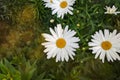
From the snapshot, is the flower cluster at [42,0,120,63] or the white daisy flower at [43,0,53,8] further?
the white daisy flower at [43,0,53,8]

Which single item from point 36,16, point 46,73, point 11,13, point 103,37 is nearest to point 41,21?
point 36,16

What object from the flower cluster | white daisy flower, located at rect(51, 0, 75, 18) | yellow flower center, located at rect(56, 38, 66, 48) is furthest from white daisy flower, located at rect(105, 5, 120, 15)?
yellow flower center, located at rect(56, 38, 66, 48)

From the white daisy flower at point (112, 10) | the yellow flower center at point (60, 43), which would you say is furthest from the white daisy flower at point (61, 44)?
the white daisy flower at point (112, 10)

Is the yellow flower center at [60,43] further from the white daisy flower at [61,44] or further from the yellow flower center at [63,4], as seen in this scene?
the yellow flower center at [63,4]

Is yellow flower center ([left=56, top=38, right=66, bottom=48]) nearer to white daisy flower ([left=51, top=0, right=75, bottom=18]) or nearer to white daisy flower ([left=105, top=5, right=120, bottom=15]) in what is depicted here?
white daisy flower ([left=51, top=0, right=75, bottom=18])

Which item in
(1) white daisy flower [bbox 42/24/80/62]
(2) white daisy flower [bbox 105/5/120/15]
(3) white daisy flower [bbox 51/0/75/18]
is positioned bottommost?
(1) white daisy flower [bbox 42/24/80/62]

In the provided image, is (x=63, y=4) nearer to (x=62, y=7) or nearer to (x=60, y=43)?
(x=62, y=7)
